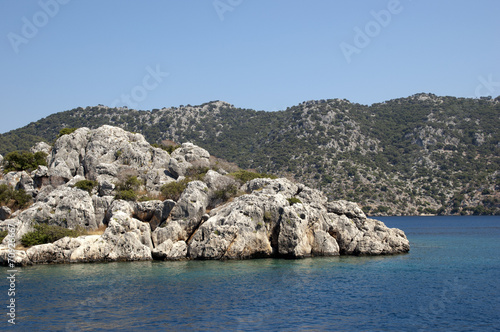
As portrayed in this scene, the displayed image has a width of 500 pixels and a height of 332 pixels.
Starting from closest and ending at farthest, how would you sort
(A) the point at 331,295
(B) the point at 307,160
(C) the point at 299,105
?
(A) the point at 331,295 → (B) the point at 307,160 → (C) the point at 299,105

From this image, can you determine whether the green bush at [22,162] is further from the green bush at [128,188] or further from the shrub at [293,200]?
the shrub at [293,200]

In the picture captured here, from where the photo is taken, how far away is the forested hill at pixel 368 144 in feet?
426

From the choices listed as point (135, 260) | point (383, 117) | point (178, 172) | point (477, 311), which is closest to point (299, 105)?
point (383, 117)

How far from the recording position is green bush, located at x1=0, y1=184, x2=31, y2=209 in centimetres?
5503

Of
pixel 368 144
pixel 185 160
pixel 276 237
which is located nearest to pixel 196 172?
pixel 185 160

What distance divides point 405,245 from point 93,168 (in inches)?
1590

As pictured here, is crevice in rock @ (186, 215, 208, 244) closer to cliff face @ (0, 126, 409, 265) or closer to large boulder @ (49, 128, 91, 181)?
cliff face @ (0, 126, 409, 265)

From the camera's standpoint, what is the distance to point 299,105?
7072 inches

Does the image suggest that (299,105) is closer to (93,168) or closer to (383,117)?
(383,117)

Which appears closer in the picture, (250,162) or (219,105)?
(250,162)

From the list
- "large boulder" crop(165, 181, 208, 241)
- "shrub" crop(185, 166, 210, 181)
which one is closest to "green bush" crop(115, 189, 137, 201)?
"large boulder" crop(165, 181, 208, 241)

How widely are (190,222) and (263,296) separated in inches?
749

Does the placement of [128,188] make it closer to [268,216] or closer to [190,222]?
[190,222]
